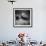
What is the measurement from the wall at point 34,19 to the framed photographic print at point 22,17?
14 centimetres

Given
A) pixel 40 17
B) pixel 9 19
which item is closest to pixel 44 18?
pixel 40 17

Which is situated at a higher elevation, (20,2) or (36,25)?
(20,2)

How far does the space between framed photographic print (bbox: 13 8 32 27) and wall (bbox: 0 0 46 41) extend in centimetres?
14

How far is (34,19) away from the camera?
210 inches

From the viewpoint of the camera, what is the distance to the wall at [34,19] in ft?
17.4

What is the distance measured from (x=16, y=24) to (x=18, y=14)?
0.41 metres

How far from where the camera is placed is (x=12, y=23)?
5.34m

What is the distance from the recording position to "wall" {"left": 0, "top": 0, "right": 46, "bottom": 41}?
5.32m

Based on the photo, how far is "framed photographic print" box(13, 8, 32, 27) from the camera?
533cm

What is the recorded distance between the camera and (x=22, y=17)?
5363mm

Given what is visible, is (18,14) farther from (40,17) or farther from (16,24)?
(40,17)

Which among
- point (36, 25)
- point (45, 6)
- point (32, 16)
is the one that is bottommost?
point (36, 25)

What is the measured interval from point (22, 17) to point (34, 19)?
482 millimetres

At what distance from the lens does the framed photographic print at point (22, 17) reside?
17.5 feet
